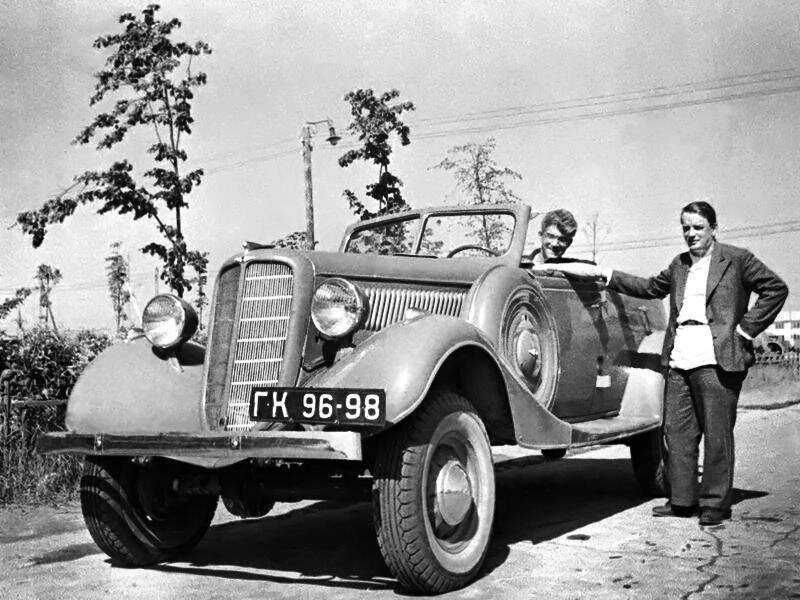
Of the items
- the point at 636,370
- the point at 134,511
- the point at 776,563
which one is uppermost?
the point at 636,370

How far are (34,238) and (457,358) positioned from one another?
9.97 m

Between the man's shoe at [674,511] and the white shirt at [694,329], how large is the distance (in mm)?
851

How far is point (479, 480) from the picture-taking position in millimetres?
4609

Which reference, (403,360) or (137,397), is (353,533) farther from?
(403,360)

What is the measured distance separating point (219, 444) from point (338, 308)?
86 centimetres

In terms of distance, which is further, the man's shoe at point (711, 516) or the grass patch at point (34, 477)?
the grass patch at point (34, 477)

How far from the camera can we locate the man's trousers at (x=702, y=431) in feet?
19.0

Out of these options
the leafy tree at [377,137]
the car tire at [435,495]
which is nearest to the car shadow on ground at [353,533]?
the car tire at [435,495]

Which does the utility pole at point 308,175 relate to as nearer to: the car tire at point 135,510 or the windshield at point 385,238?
the windshield at point 385,238

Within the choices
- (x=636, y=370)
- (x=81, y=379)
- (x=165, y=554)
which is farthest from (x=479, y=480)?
(x=636, y=370)

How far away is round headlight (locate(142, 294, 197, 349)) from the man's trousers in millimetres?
2993

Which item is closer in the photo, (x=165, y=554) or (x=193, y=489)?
(x=193, y=489)

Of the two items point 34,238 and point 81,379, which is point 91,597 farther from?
point 34,238

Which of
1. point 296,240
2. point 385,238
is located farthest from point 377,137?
point 385,238
